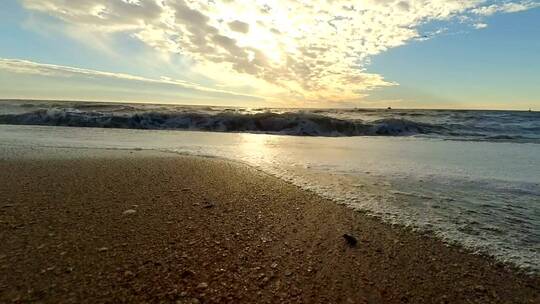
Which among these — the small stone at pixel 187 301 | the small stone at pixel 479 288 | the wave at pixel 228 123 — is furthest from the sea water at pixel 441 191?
→ the wave at pixel 228 123

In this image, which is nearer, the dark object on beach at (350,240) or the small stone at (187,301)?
the small stone at (187,301)

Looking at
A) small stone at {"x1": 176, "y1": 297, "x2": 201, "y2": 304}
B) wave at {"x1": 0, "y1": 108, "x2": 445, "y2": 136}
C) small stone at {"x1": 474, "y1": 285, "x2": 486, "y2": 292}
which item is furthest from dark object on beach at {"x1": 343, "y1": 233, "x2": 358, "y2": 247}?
wave at {"x1": 0, "y1": 108, "x2": 445, "y2": 136}

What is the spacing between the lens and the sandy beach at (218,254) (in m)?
2.71

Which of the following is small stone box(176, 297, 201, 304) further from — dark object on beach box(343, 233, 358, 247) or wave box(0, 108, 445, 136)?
wave box(0, 108, 445, 136)

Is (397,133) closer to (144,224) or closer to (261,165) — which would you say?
(261,165)

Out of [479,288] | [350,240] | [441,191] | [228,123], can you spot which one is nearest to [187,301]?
[350,240]

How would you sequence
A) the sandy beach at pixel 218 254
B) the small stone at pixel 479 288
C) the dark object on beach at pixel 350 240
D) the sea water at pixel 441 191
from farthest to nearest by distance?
the sea water at pixel 441 191, the dark object on beach at pixel 350 240, the small stone at pixel 479 288, the sandy beach at pixel 218 254

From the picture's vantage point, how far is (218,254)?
11.0 feet

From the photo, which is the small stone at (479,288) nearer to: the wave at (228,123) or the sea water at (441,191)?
the sea water at (441,191)

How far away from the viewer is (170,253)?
10.8 feet

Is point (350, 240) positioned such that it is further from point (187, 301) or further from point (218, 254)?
point (187, 301)

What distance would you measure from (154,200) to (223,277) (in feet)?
8.28

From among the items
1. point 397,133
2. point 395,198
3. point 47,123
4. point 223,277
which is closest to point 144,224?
point 223,277

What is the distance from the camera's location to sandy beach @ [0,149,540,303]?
271cm
